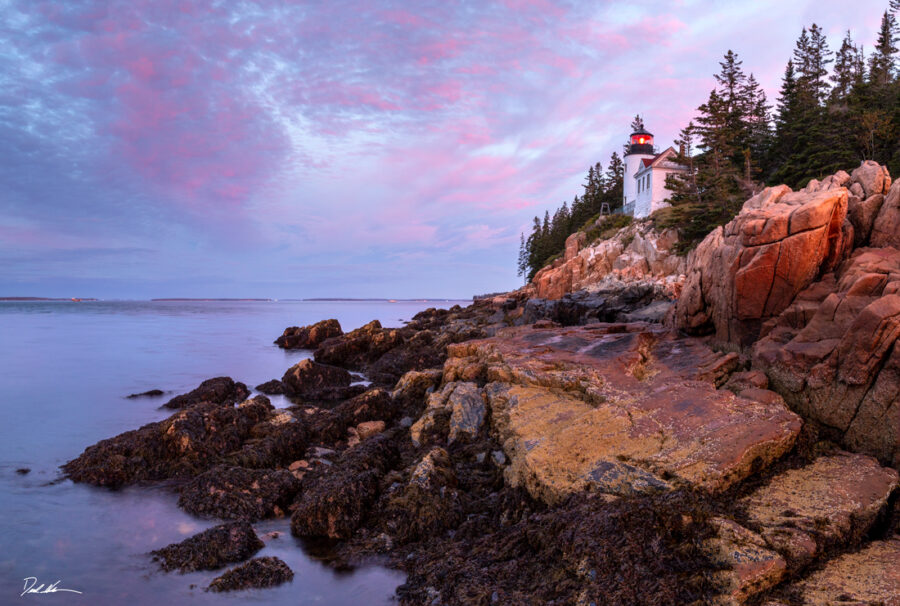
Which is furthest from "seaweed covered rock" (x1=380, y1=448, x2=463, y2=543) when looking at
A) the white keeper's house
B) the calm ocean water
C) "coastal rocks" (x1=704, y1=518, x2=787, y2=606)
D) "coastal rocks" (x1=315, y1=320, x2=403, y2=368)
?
the white keeper's house

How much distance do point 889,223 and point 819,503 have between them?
23.2 ft

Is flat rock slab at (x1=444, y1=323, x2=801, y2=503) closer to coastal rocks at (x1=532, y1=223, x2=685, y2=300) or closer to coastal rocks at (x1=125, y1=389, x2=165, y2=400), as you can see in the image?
coastal rocks at (x1=125, y1=389, x2=165, y2=400)

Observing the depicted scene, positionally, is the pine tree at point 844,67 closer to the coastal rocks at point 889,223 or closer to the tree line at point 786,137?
the tree line at point 786,137

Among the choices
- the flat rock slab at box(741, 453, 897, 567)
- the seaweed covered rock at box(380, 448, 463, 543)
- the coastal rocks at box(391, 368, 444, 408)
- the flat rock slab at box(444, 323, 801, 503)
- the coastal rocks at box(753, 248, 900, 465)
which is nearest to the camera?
the flat rock slab at box(741, 453, 897, 567)

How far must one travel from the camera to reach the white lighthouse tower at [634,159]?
57.2m

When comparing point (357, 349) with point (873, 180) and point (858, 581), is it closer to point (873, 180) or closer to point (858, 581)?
point (873, 180)

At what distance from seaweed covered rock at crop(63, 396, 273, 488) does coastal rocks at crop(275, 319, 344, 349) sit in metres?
21.3

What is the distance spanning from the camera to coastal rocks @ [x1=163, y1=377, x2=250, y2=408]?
15211 mm

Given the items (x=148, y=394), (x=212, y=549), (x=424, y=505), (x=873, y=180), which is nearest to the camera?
(x=212, y=549)

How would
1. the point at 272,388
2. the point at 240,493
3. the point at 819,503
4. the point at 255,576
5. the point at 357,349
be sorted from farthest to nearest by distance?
1. the point at 357,349
2. the point at 272,388
3. the point at 240,493
4. the point at 255,576
5. the point at 819,503

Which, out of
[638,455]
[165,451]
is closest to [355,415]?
[165,451]

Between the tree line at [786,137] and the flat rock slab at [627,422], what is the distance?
28.5 m

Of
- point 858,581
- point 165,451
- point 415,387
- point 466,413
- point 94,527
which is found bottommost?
point 94,527

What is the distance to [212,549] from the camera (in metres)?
6.48
